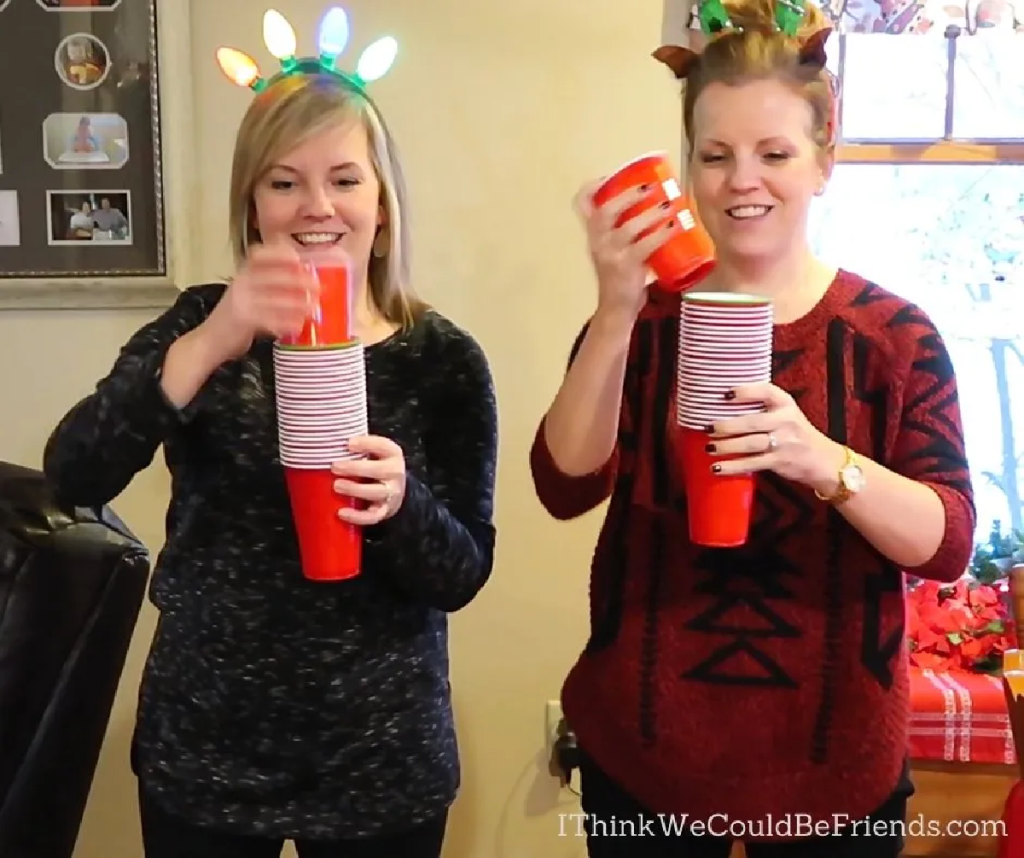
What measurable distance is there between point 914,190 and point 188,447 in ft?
4.71

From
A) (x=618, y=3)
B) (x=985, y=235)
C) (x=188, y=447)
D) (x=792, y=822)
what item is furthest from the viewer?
(x=985, y=235)

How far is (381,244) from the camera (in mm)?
Answer: 1193

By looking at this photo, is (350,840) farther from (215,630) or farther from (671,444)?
(671,444)

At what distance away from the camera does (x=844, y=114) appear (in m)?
1.97

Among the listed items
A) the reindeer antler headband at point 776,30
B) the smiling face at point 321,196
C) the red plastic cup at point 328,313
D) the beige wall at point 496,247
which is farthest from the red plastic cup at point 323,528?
the beige wall at point 496,247

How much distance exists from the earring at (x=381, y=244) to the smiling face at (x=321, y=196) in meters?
0.05

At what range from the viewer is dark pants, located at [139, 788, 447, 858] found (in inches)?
43.9

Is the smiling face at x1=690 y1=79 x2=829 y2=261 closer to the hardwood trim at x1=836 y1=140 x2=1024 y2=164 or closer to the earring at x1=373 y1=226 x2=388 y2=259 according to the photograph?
the earring at x1=373 y1=226 x2=388 y2=259

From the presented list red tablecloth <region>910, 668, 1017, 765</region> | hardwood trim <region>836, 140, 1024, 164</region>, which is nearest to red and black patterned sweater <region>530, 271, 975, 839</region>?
red tablecloth <region>910, 668, 1017, 765</region>

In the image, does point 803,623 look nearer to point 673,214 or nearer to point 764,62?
point 673,214

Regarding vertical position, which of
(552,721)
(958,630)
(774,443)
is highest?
(774,443)

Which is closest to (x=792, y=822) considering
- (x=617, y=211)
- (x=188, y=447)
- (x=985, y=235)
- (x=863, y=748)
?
(x=863, y=748)

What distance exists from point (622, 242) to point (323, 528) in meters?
0.34

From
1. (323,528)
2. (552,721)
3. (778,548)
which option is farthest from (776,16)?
(552,721)
